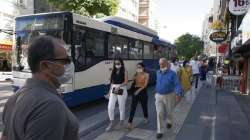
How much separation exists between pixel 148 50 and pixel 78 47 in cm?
846

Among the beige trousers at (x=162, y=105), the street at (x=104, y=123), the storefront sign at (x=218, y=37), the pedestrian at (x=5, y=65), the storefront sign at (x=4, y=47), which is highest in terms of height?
the storefront sign at (x=218, y=37)

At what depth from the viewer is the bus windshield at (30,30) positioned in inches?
380

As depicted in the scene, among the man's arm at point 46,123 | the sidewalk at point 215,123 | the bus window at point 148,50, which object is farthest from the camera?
the bus window at point 148,50

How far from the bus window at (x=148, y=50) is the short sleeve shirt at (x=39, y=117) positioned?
15248mm

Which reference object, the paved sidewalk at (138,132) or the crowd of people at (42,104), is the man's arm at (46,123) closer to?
the crowd of people at (42,104)

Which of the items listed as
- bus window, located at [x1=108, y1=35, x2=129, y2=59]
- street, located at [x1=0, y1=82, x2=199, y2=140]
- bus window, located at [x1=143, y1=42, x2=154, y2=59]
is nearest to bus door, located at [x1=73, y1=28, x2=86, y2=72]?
street, located at [x1=0, y1=82, x2=199, y2=140]

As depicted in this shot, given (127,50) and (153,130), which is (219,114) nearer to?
(153,130)

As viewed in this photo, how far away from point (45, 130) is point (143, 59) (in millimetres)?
15206

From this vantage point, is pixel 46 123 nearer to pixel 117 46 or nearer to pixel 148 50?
pixel 117 46

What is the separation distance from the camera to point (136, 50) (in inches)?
609

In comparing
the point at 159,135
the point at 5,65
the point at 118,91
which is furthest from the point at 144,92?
the point at 5,65

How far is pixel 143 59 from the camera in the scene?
661 inches

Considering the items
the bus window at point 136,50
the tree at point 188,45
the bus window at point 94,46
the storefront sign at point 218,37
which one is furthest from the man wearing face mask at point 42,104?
the tree at point 188,45

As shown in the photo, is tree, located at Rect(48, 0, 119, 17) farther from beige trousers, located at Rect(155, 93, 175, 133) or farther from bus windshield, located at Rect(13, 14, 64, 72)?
beige trousers, located at Rect(155, 93, 175, 133)
